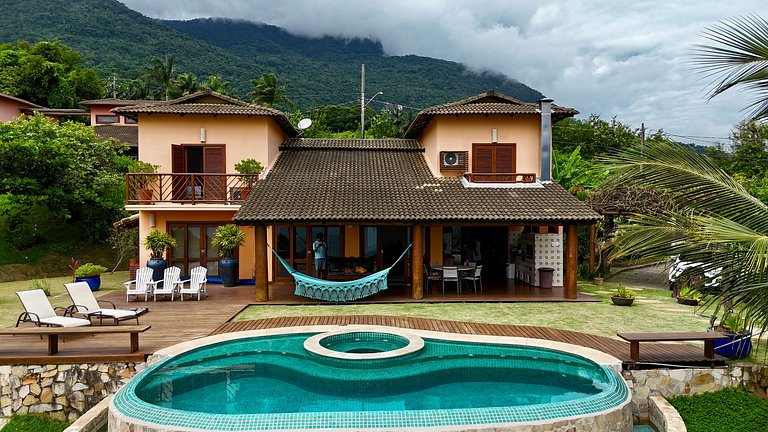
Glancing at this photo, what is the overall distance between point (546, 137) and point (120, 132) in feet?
97.2

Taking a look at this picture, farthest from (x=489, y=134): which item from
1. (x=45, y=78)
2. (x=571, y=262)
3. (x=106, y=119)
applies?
(x=45, y=78)

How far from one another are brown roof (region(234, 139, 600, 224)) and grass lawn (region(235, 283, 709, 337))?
7.73 feet

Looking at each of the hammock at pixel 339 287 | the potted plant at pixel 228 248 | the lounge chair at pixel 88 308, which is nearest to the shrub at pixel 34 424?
the lounge chair at pixel 88 308

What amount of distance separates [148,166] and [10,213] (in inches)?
282

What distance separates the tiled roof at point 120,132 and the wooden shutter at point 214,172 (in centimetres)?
1738

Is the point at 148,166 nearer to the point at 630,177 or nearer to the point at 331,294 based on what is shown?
the point at 331,294

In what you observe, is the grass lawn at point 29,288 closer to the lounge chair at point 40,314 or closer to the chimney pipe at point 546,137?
the lounge chair at point 40,314

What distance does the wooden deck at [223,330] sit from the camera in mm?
8789

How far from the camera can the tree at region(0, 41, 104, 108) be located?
42281mm

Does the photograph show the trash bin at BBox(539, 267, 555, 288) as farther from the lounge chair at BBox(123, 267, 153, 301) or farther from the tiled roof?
the tiled roof

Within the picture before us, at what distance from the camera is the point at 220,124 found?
18094 mm

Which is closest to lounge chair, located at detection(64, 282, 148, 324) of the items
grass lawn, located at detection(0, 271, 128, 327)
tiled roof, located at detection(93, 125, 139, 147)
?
grass lawn, located at detection(0, 271, 128, 327)

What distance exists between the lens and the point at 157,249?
1577 cm

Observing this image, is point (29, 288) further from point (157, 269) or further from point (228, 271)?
point (228, 271)
